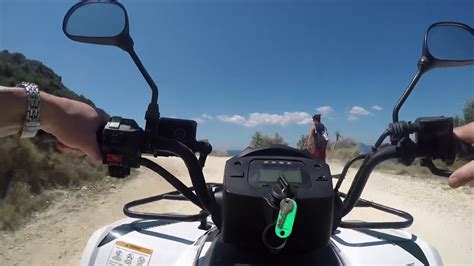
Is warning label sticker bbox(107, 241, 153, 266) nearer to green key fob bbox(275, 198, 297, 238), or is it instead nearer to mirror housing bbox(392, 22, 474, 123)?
green key fob bbox(275, 198, 297, 238)

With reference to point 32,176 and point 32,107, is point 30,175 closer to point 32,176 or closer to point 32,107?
point 32,176

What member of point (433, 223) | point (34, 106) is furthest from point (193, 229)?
point (433, 223)

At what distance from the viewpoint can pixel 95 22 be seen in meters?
1.59

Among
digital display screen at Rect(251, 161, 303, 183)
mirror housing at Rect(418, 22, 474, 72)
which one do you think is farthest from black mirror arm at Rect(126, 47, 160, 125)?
mirror housing at Rect(418, 22, 474, 72)

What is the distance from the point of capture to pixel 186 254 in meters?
1.46

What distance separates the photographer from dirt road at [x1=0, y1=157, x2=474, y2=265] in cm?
523

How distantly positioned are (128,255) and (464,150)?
1408mm

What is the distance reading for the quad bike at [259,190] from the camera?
1118mm

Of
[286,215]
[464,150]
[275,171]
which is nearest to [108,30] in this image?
[275,171]

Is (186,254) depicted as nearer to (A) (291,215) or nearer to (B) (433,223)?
(A) (291,215)

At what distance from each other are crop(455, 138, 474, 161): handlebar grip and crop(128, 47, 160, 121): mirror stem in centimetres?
112

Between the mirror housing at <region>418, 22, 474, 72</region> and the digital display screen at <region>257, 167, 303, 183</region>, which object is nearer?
the digital display screen at <region>257, 167, 303, 183</region>

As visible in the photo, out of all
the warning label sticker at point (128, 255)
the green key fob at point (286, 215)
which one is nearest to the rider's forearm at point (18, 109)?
the warning label sticker at point (128, 255)

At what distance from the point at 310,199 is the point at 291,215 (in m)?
0.14
